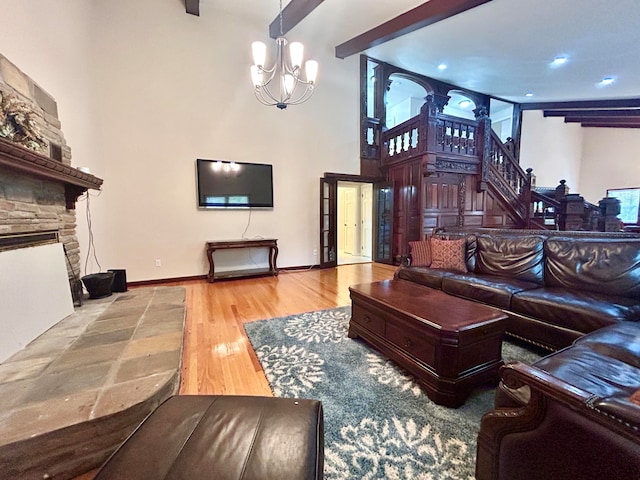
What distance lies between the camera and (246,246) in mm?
4637

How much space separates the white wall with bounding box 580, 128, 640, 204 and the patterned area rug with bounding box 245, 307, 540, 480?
1015 cm

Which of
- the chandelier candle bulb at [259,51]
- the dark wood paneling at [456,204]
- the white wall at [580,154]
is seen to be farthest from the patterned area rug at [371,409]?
the white wall at [580,154]

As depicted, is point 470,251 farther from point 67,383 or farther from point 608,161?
point 608,161

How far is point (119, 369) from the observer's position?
62.9 inches

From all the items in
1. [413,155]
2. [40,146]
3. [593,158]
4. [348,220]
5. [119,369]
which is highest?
[593,158]

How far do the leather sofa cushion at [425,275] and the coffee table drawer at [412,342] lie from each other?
1.30 metres

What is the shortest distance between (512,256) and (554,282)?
0.44 meters

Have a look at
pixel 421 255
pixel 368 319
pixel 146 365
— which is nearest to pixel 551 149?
pixel 421 255

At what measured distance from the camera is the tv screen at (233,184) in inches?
179

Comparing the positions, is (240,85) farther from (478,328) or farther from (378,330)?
(478,328)

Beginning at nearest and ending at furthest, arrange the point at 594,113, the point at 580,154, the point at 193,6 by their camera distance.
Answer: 1. the point at 193,6
2. the point at 594,113
3. the point at 580,154

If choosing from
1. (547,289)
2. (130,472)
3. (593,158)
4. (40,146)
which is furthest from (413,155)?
(593,158)

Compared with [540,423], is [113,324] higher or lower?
lower

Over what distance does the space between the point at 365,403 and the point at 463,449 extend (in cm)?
52
